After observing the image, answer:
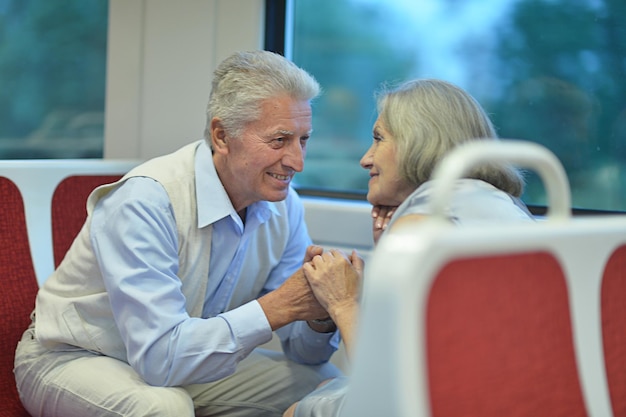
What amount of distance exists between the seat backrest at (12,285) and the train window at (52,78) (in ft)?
3.85

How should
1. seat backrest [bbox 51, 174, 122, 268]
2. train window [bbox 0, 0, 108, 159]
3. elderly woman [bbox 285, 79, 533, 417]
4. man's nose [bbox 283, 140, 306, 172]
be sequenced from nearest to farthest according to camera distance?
elderly woman [bbox 285, 79, 533, 417], man's nose [bbox 283, 140, 306, 172], seat backrest [bbox 51, 174, 122, 268], train window [bbox 0, 0, 108, 159]

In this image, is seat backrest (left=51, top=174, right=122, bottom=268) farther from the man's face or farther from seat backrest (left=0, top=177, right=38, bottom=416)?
the man's face

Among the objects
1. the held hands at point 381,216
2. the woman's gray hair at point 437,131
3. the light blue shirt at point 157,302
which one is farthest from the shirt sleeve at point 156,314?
the woman's gray hair at point 437,131

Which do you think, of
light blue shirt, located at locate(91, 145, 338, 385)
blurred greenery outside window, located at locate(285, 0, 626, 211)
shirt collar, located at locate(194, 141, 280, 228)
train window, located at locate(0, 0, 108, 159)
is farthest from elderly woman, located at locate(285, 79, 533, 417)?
train window, located at locate(0, 0, 108, 159)

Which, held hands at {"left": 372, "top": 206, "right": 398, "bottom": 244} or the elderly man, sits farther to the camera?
held hands at {"left": 372, "top": 206, "right": 398, "bottom": 244}

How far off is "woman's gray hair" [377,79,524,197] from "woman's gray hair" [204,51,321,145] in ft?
1.26

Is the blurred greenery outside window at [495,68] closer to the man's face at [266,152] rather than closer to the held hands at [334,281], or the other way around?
the man's face at [266,152]

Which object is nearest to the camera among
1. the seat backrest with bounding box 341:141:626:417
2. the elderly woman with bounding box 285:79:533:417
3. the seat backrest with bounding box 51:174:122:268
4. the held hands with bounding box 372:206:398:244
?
the seat backrest with bounding box 341:141:626:417

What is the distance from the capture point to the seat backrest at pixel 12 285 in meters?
2.55

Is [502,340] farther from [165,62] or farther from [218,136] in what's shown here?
[165,62]

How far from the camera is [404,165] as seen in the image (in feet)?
6.70

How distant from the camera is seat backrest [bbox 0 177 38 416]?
2547 mm

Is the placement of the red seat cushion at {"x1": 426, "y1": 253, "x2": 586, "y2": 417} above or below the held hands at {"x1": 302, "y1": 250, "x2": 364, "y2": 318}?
above

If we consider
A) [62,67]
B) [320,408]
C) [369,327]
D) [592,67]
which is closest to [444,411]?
[369,327]
